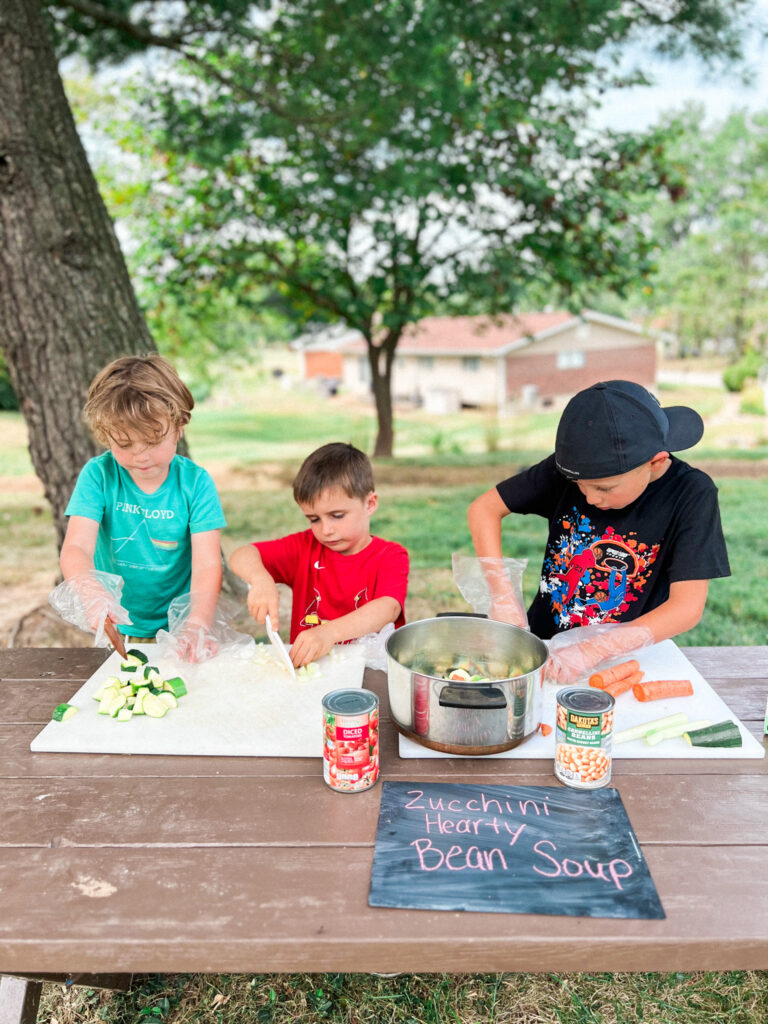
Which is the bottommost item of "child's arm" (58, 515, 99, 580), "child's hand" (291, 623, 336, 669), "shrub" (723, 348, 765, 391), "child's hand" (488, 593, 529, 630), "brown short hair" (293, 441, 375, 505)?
"shrub" (723, 348, 765, 391)

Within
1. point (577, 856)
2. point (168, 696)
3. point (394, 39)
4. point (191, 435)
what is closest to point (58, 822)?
point (168, 696)

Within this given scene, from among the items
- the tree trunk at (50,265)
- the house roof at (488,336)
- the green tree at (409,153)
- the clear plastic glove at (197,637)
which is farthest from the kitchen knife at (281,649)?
the house roof at (488,336)

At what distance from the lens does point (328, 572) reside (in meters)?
2.17

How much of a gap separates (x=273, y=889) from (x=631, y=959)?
1.65ft

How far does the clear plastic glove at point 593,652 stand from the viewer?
1729mm

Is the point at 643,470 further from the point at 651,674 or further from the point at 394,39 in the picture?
the point at 394,39

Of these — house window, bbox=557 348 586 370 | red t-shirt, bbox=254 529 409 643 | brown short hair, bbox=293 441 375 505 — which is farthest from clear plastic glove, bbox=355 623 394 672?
house window, bbox=557 348 586 370

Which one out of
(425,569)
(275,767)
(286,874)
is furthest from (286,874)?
(425,569)

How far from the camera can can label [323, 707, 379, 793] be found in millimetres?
1323

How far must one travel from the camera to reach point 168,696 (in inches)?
65.2

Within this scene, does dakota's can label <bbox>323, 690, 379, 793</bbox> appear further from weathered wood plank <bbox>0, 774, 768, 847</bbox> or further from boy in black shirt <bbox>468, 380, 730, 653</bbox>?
boy in black shirt <bbox>468, 380, 730, 653</bbox>

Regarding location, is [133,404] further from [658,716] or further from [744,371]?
[744,371]

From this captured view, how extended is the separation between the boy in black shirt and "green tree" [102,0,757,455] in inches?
101

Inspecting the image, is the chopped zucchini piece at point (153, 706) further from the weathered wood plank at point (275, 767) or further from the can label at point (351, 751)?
the can label at point (351, 751)
